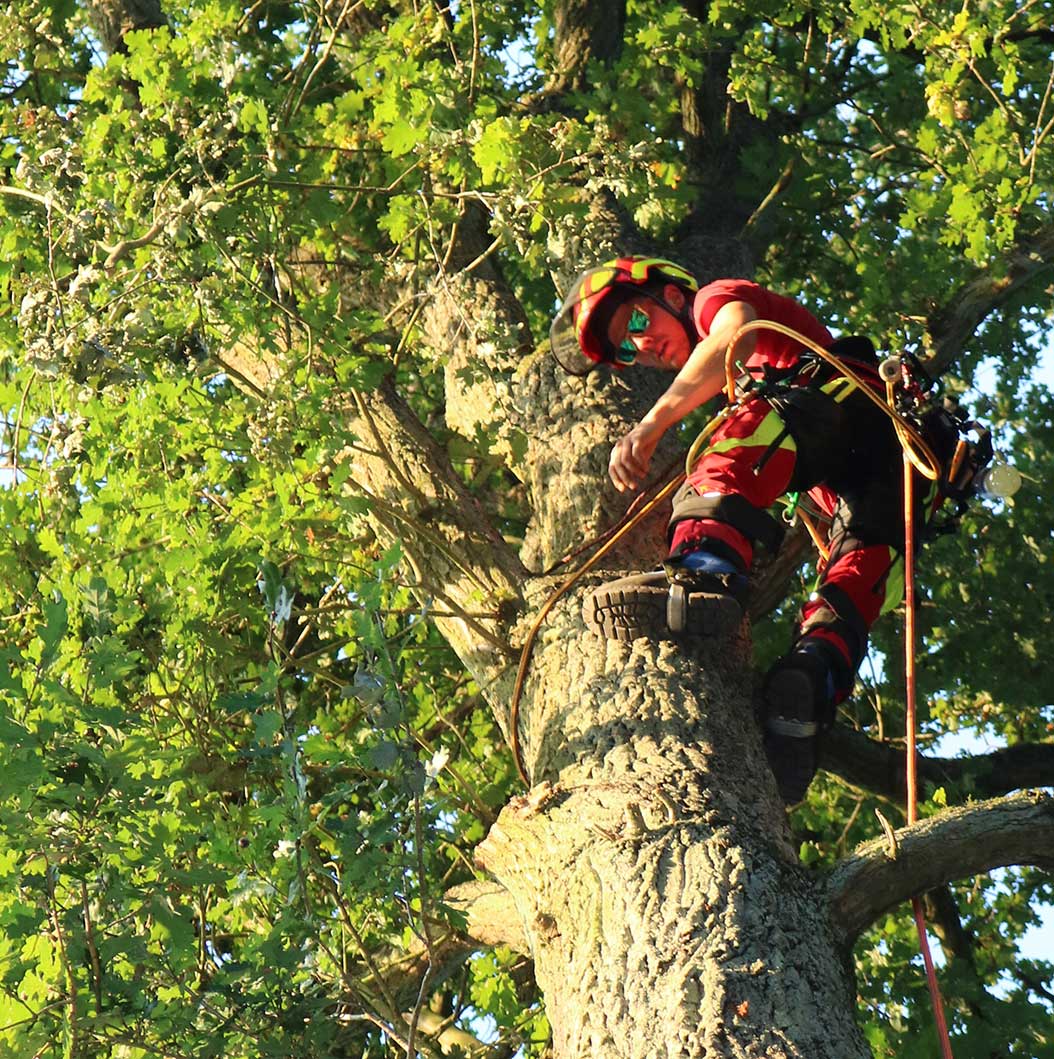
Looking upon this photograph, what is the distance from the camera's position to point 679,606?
3.69 m

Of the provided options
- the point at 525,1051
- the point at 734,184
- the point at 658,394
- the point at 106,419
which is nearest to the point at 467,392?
the point at 658,394

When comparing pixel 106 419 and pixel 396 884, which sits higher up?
pixel 106 419

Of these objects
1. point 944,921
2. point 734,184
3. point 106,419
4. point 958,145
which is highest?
point 734,184

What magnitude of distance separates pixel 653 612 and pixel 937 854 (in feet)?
3.13

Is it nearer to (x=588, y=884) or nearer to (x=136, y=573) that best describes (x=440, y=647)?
(x=136, y=573)

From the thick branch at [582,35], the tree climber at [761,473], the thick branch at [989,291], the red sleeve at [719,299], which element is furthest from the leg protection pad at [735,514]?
the thick branch at [582,35]

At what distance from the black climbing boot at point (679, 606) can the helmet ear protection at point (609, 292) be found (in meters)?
0.91

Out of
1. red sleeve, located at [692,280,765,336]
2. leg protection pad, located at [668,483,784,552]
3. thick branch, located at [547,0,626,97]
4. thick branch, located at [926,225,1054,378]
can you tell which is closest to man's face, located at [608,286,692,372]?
red sleeve, located at [692,280,765,336]

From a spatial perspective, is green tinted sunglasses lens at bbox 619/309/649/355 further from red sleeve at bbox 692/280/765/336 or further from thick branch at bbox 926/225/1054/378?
thick branch at bbox 926/225/1054/378

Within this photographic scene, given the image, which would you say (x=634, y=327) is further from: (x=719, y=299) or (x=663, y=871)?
(x=663, y=871)

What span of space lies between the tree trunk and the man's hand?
0.42 metres

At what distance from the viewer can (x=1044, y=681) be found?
A: 22.0 feet

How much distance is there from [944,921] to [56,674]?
391 centimetres

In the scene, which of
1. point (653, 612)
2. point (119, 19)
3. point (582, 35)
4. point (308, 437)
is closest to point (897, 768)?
point (653, 612)
